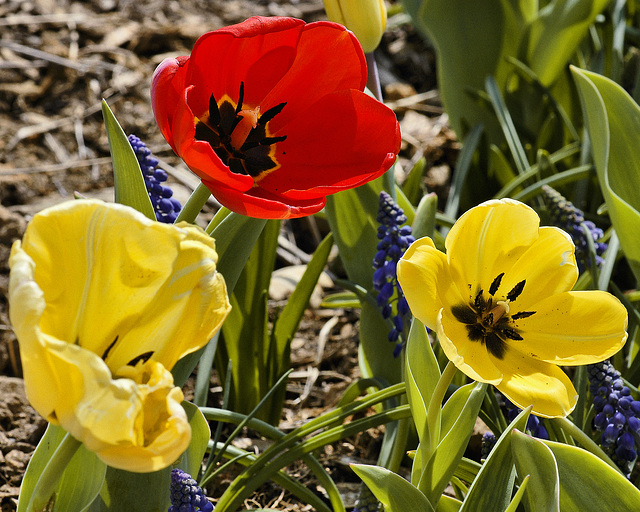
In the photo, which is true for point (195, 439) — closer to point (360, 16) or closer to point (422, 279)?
point (422, 279)

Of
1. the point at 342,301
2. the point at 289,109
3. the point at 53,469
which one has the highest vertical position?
the point at 289,109

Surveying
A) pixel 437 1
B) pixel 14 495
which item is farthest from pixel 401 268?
pixel 437 1

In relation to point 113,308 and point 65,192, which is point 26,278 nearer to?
point 113,308

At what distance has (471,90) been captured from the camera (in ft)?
8.28

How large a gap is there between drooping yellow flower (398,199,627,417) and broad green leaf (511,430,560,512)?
0.05 m

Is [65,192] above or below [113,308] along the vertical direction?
below

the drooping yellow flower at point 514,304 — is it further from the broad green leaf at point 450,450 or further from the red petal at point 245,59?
the red petal at point 245,59

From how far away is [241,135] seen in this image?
1.12m

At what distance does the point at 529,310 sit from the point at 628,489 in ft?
0.94

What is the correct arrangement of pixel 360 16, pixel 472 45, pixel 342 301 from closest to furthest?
pixel 360 16
pixel 342 301
pixel 472 45

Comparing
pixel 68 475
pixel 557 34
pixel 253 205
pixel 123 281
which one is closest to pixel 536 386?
pixel 253 205

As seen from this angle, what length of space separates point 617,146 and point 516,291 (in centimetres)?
85

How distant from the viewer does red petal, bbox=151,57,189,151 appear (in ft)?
3.19

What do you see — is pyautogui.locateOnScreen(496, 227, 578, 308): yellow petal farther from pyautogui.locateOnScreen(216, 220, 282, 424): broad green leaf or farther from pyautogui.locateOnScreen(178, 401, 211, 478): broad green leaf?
pyautogui.locateOnScreen(216, 220, 282, 424): broad green leaf
